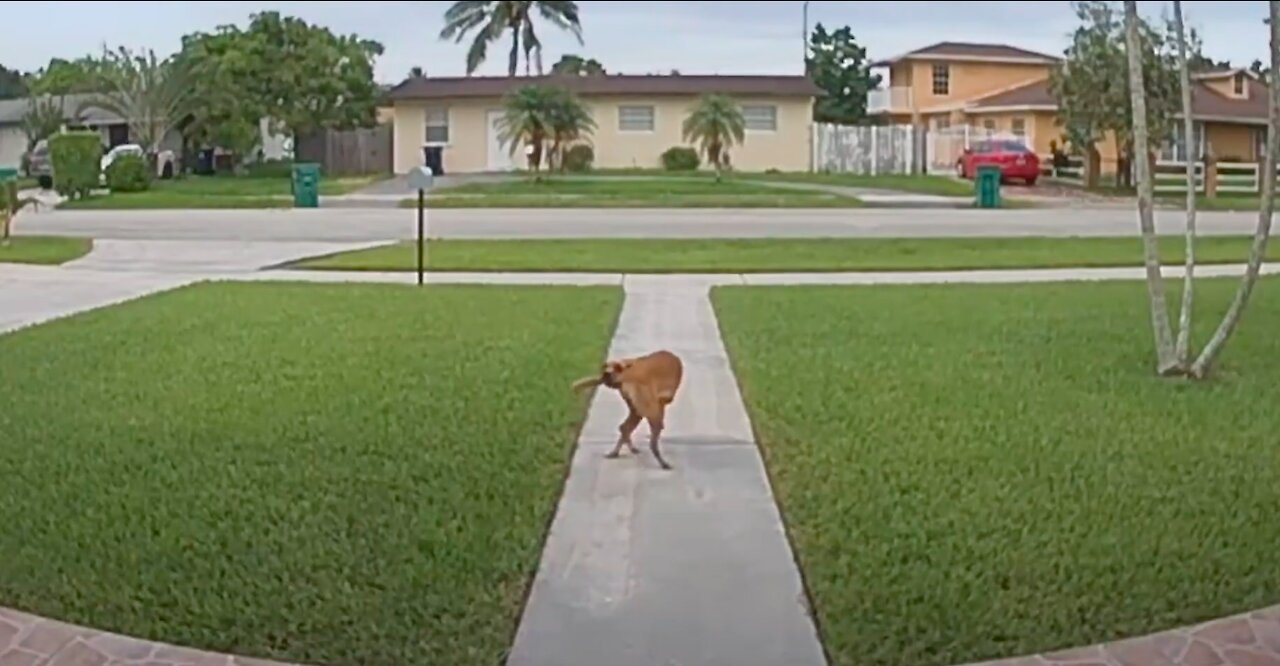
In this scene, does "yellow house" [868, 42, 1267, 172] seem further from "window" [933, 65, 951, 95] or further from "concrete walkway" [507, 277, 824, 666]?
"concrete walkway" [507, 277, 824, 666]

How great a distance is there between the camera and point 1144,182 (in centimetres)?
896

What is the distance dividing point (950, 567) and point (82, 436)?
4.18 meters

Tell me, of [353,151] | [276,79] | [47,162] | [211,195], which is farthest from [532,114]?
[47,162]

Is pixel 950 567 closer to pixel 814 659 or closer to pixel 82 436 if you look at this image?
pixel 814 659

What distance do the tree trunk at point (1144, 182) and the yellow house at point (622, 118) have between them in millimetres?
33552

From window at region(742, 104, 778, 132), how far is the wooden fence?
10.8m

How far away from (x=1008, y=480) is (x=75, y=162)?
3028 cm

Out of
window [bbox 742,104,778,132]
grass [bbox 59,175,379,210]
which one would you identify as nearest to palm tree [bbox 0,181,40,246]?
grass [bbox 59,175,379,210]

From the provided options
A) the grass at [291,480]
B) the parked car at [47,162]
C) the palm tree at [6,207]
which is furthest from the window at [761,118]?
the grass at [291,480]

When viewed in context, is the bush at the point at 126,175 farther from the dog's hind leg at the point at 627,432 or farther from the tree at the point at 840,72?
the dog's hind leg at the point at 627,432

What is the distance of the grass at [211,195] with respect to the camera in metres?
30.3

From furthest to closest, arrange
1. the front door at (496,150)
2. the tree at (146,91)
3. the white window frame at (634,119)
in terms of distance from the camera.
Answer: the front door at (496,150), the white window frame at (634,119), the tree at (146,91)

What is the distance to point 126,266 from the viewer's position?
17953mm

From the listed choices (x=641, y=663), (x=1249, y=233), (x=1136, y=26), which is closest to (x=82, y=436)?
(x=641, y=663)
